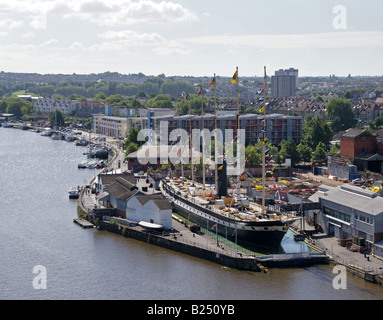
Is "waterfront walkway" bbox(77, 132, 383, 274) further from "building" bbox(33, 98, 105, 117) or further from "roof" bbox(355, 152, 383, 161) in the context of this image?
"building" bbox(33, 98, 105, 117)

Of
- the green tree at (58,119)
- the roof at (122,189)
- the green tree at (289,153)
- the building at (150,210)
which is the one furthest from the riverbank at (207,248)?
the green tree at (58,119)

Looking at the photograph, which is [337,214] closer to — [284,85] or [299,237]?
[299,237]

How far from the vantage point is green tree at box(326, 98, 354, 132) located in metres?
86.4

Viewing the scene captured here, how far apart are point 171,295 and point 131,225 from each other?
10064mm

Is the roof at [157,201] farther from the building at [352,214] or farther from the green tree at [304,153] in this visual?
the green tree at [304,153]

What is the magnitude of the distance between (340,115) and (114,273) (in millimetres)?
65278

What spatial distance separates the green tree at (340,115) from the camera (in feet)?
284

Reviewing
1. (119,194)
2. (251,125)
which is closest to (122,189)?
(119,194)

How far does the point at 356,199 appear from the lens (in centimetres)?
3147

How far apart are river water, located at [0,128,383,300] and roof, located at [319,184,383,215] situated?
4.10m

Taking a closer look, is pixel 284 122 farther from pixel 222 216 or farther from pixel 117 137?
pixel 222 216

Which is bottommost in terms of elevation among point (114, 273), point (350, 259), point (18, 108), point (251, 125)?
point (114, 273)

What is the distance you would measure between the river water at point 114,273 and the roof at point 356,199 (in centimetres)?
410
